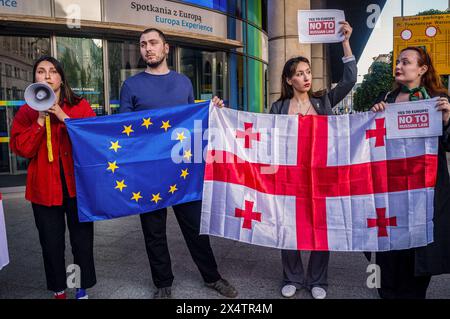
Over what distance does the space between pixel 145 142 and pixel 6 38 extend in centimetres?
677

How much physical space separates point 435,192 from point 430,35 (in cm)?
658

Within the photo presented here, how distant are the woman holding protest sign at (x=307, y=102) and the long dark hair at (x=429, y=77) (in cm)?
52

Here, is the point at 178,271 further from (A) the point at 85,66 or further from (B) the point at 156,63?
(A) the point at 85,66

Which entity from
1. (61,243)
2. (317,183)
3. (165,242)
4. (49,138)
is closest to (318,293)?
(317,183)

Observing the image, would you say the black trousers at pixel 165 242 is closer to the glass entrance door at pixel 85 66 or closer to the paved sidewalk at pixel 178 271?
the paved sidewalk at pixel 178 271

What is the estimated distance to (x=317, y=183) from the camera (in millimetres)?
3230

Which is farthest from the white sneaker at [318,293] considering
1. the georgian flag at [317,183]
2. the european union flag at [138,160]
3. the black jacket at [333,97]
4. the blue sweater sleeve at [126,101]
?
the blue sweater sleeve at [126,101]

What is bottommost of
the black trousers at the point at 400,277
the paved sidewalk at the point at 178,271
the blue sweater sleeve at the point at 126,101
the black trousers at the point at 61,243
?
the paved sidewalk at the point at 178,271

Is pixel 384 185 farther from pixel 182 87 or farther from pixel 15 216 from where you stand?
pixel 15 216

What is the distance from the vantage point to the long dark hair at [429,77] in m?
2.93

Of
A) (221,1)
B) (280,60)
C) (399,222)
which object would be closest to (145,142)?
(399,222)

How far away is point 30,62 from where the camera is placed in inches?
344

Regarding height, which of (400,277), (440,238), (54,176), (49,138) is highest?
(49,138)
